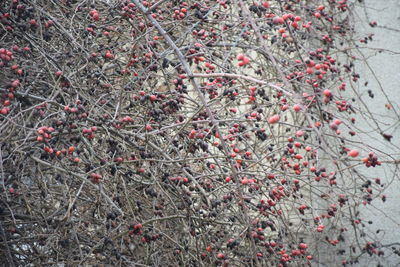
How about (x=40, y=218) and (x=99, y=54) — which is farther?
(x=99, y=54)

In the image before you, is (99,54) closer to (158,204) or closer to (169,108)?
(169,108)

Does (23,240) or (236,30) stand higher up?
(236,30)

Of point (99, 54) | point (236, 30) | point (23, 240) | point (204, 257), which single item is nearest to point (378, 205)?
point (236, 30)

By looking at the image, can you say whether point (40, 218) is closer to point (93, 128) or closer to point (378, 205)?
point (93, 128)

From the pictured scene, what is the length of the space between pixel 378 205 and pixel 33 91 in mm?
3389

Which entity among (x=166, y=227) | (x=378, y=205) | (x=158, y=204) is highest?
(x=158, y=204)

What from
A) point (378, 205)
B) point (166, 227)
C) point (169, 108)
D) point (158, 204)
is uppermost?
point (169, 108)

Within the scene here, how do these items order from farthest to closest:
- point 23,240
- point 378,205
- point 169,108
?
point 378,205, point 169,108, point 23,240

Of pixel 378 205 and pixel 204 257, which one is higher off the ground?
pixel 204 257

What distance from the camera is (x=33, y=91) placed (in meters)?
3.54

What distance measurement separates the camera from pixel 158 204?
3.32 meters

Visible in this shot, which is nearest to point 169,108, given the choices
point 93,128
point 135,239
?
point 93,128

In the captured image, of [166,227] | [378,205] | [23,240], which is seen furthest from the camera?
[378,205]

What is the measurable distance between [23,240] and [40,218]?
0.48 feet
